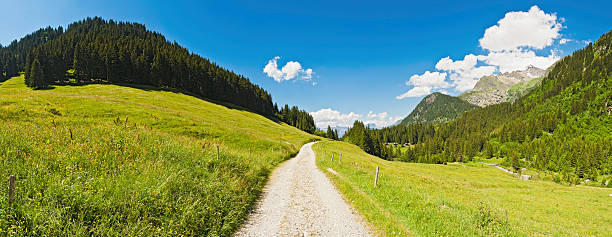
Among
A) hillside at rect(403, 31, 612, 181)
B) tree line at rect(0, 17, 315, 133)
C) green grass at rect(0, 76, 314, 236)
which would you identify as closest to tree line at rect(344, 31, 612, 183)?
hillside at rect(403, 31, 612, 181)

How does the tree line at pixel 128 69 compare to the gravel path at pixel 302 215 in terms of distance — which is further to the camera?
the tree line at pixel 128 69

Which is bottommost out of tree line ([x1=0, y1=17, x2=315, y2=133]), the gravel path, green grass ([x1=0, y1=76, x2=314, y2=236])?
the gravel path

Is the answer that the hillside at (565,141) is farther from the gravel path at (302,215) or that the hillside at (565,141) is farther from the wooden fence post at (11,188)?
the wooden fence post at (11,188)

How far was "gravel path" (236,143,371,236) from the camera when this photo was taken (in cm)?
791

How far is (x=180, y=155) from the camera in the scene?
1174 cm

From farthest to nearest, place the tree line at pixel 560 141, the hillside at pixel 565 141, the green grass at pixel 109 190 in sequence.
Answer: the hillside at pixel 565 141 < the tree line at pixel 560 141 < the green grass at pixel 109 190

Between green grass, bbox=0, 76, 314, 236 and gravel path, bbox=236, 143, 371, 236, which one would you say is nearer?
green grass, bbox=0, 76, 314, 236

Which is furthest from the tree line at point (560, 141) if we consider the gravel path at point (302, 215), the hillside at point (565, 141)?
the gravel path at point (302, 215)

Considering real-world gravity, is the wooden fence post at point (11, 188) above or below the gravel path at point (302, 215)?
above

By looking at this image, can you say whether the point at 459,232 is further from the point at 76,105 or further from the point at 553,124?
the point at 553,124

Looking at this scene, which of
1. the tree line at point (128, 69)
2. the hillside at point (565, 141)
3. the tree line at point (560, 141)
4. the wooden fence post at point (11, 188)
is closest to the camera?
the wooden fence post at point (11, 188)

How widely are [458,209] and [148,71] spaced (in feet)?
362

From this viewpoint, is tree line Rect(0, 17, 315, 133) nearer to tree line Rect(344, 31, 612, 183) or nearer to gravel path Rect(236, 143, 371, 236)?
tree line Rect(344, 31, 612, 183)

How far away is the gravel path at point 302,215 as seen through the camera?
26.0ft
